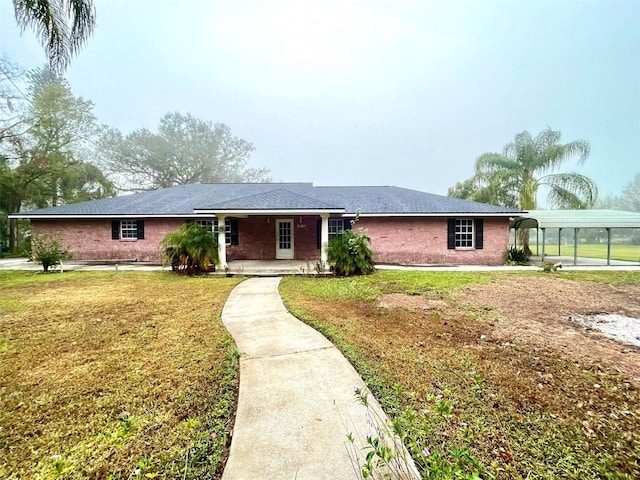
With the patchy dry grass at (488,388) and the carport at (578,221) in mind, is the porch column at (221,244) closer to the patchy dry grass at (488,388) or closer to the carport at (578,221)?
the patchy dry grass at (488,388)

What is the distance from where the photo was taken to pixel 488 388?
10.1ft

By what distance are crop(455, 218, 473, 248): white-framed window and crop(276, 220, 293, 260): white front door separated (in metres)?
8.21

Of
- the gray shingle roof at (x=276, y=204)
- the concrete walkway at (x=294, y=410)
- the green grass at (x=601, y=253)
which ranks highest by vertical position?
the gray shingle roof at (x=276, y=204)

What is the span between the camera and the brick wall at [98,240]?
48.2 ft

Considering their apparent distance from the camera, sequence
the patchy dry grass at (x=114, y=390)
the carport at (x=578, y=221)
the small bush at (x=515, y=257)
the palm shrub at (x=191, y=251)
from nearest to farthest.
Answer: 1. the patchy dry grass at (x=114, y=390)
2. the palm shrub at (x=191, y=251)
3. the carport at (x=578, y=221)
4. the small bush at (x=515, y=257)

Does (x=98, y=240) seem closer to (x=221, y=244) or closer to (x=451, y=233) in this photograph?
(x=221, y=244)

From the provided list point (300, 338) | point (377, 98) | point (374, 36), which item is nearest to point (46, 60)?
point (300, 338)

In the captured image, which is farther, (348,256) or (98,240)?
(98,240)

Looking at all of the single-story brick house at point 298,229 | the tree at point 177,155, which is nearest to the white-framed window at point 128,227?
the single-story brick house at point 298,229

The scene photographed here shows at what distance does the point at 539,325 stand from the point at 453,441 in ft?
13.8

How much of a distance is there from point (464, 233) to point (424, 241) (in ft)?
6.45

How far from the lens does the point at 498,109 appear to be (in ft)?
158

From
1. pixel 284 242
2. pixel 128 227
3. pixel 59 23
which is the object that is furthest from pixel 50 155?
pixel 59 23

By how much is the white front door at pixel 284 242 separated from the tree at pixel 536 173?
13033 millimetres
